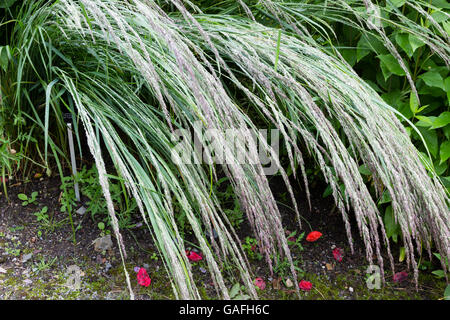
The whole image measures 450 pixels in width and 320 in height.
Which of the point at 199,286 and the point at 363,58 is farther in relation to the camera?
the point at 363,58

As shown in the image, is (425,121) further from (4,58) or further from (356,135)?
(4,58)

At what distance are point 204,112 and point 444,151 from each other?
0.79 meters

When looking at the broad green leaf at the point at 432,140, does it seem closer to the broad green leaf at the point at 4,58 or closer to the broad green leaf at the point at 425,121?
the broad green leaf at the point at 425,121

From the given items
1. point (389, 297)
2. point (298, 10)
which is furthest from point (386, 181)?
point (298, 10)

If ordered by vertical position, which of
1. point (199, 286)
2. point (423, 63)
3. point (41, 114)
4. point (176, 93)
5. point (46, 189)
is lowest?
point (199, 286)

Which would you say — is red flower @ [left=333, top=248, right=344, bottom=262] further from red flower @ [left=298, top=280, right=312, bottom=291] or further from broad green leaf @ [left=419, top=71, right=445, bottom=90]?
broad green leaf @ [left=419, top=71, right=445, bottom=90]

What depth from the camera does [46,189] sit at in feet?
4.57

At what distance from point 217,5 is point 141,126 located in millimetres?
686

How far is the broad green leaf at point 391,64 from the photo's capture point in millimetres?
1293

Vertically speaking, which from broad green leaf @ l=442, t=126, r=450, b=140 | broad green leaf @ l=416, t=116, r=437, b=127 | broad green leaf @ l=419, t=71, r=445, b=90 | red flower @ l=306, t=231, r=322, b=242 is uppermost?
broad green leaf @ l=419, t=71, r=445, b=90

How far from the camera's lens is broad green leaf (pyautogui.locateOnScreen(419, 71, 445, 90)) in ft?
4.22

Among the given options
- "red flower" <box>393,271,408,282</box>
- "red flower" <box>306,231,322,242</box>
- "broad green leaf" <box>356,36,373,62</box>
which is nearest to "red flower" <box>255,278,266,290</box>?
"red flower" <box>306,231,322,242</box>

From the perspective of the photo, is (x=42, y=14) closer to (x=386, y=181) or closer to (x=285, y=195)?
(x=285, y=195)

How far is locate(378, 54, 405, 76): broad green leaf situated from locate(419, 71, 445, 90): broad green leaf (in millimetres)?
77
